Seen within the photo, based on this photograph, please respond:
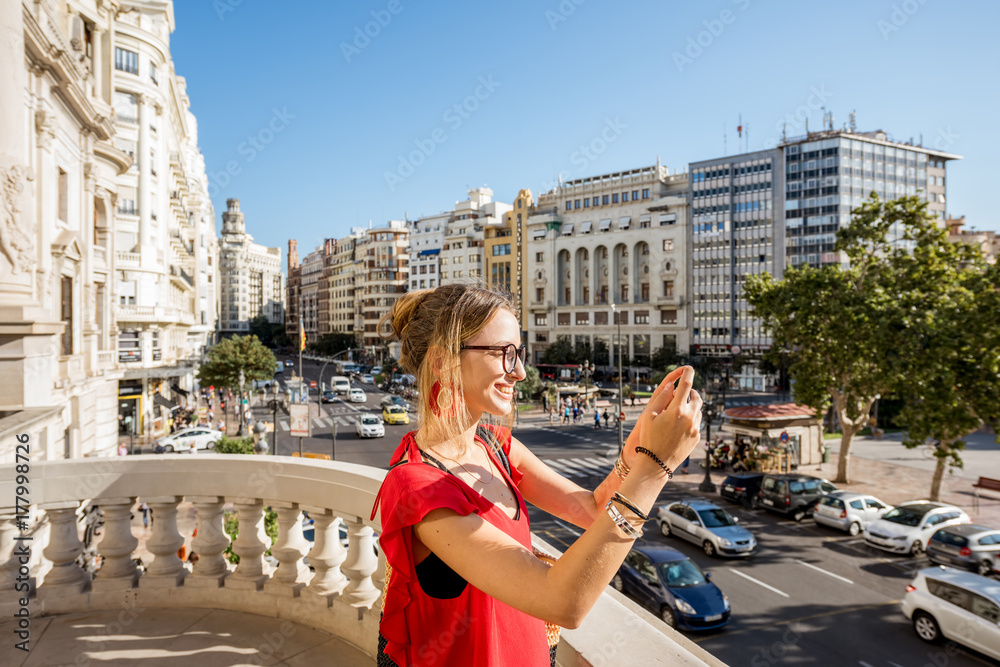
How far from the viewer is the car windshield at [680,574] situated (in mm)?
12789

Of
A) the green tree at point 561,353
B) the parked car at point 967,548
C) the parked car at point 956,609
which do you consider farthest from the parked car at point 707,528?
the green tree at point 561,353

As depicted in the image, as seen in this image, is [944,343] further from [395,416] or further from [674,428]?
[395,416]

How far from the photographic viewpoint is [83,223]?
1532cm

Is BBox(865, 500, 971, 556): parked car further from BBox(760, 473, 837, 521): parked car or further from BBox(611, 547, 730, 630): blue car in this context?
BBox(611, 547, 730, 630): blue car

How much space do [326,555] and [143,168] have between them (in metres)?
33.3

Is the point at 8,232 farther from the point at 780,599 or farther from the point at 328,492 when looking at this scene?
the point at 780,599

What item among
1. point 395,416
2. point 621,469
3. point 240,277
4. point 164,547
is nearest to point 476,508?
point 621,469

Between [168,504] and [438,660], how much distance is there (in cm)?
304

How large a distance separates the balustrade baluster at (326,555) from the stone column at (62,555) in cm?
146

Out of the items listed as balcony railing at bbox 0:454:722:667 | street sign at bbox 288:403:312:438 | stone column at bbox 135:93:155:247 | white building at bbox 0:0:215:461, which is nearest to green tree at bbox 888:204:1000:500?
street sign at bbox 288:403:312:438

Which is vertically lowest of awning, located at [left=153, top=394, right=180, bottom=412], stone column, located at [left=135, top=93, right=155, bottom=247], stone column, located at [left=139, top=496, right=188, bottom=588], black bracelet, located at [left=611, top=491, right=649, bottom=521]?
awning, located at [left=153, top=394, right=180, bottom=412]

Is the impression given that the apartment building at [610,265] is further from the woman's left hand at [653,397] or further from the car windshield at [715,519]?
the woman's left hand at [653,397]

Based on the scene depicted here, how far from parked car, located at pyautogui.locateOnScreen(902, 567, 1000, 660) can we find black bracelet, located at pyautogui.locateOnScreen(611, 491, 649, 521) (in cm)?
1298

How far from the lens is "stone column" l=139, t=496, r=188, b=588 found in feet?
13.3
